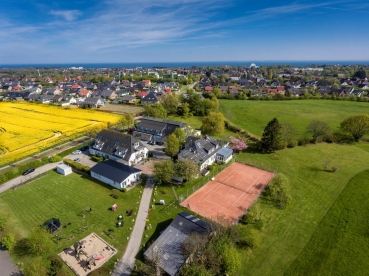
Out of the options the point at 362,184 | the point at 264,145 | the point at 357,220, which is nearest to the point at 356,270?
the point at 357,220

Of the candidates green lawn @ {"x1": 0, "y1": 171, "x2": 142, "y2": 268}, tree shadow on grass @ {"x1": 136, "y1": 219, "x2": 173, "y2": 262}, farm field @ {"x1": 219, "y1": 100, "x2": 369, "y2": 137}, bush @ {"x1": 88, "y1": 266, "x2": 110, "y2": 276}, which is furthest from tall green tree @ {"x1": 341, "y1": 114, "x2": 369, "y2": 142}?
bush @ {"x1": 88, "y1": 266, "x2": 110, "y2": 276}

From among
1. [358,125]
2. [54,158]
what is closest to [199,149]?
[54,158]

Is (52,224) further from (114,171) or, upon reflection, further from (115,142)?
(115,142)

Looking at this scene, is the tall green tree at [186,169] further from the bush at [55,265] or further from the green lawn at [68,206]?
the bush at [55,265]

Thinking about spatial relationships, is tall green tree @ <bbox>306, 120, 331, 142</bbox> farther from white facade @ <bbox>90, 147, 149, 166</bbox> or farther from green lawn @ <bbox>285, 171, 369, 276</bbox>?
white facade @ <bbox>90, 147, 149, 166</bbox>

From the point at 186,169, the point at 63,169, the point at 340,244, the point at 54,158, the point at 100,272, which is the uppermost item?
the point at 186,169

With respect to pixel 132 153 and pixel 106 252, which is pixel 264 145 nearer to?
pixel 132 153

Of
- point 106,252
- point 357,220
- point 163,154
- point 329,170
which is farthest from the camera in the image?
point 163,154
